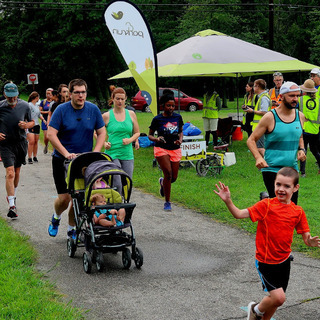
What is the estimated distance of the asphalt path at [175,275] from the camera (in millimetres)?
4688

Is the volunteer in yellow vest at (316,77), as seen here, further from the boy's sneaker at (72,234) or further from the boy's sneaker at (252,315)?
the boy's sneaker at (252,315)

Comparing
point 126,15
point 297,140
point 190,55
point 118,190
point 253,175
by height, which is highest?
point 126,15

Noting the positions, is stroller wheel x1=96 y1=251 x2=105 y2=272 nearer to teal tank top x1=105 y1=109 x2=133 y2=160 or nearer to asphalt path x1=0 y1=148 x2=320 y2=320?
asphalt path x1=0 y1=148 x2=320 y2=320

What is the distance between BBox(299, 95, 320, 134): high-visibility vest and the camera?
1112 centimetres

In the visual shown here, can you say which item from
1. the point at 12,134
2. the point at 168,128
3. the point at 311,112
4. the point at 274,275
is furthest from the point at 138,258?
the point at 311,112

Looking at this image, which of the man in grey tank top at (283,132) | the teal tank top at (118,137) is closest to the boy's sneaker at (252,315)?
the man in grey tank top at (283,132)

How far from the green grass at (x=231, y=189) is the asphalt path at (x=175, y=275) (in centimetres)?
40

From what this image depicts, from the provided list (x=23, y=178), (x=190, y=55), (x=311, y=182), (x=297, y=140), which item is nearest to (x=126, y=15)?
(x=190, y=55)

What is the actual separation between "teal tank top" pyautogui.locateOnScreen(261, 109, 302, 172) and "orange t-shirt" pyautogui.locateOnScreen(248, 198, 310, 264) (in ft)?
5.88

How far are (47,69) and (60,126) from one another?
46.4m

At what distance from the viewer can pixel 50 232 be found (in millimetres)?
6969

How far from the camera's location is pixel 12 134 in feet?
27.4

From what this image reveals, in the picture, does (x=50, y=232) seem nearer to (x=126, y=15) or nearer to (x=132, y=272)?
(x=132, y=272)

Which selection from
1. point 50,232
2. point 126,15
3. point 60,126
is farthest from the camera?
point 126,15
